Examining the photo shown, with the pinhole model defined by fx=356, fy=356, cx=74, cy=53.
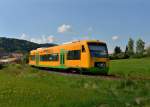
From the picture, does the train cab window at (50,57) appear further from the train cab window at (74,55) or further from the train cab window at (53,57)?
the train cab window at (74,55)

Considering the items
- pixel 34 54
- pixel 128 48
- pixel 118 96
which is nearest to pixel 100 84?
pixel 118 96

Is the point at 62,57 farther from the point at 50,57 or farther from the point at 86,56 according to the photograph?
the point at 86,56

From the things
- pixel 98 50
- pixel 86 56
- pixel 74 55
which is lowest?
pixel 86 56

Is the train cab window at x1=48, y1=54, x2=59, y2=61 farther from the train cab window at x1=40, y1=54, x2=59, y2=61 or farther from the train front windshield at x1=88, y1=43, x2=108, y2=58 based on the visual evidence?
the train front windshield at x1=88, y1=43, x2=108, y2=58

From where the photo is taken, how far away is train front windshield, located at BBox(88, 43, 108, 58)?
33.2 m

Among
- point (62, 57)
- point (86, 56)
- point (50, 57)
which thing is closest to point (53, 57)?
point (50, 57)

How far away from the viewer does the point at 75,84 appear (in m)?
25.9

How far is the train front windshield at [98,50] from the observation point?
3322 cm

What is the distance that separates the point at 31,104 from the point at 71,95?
3.55 meters

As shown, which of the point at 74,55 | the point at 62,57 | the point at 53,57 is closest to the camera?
the point at 74,55

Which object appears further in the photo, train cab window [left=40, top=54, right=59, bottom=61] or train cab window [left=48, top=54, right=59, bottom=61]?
train cab window [left=40, top=54, right=59, bottom=61]

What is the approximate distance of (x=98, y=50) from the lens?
33875 mm

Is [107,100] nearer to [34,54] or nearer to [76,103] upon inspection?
[76,103]

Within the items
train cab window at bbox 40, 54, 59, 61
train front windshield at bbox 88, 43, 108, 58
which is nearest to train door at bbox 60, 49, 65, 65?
train cab window at bbox 40, 54, 59, 61
